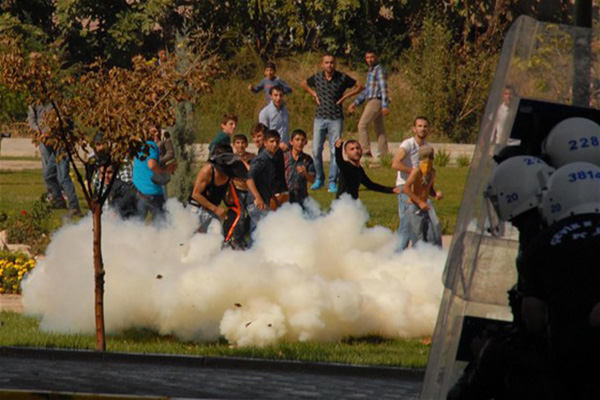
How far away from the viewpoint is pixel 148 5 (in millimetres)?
35812

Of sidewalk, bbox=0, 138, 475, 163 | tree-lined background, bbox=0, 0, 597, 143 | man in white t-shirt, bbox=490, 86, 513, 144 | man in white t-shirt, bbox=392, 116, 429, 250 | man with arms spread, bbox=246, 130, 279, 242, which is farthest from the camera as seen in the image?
tree-lined background, bbox=0, 0, 597, 143

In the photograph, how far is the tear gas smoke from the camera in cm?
1401

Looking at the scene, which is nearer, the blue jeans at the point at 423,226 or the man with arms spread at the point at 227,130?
the blue jeans at the point at 423,226

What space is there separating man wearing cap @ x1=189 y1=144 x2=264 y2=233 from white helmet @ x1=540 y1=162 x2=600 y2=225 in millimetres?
11181

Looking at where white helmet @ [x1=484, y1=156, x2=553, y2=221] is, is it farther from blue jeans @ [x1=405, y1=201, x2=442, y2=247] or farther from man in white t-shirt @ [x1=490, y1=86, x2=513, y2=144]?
blue jeans @ [x1=405, y1=201, x2=442, y2=247]

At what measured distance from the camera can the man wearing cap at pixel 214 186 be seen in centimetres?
1698

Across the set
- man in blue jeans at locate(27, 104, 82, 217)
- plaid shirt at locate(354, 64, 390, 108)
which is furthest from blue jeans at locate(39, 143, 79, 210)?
plaid shirt at locate(354, 64, 390, 108)

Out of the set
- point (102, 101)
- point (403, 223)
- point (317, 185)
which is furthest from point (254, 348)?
point (317, 185)

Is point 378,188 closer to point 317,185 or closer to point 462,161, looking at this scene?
point 317,185

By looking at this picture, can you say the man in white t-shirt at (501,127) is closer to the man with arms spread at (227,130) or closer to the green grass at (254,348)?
the green grass at (254,348)

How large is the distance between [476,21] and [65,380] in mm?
25338

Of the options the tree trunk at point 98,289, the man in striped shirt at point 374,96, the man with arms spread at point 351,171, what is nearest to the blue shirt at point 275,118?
the man in striped shirt at point 374,96

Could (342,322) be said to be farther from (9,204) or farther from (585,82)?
(9,204)

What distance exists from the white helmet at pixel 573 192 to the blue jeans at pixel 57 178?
16.6 metres
